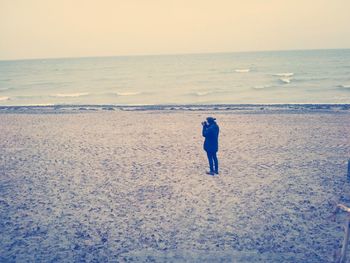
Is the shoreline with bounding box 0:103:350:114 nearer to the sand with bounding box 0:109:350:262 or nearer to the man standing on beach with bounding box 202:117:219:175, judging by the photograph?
the sand with bounding box 0:109:350:262

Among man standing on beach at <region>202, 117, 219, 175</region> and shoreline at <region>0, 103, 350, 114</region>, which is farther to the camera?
shoreline at <region>0, 103, 350, 114</region>

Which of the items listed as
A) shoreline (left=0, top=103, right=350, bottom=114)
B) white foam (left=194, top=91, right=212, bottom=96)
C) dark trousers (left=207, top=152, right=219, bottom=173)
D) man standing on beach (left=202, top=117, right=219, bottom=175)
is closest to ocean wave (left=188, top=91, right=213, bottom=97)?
white foam (left=194, top=91, right=212, bottom=96)

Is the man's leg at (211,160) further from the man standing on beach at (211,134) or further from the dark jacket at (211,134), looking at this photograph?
the dark jacket at (211,134)

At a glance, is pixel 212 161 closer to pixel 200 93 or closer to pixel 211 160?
pixel 211 160

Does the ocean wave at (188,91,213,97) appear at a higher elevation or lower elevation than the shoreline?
higher

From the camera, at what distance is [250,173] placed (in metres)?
9.77

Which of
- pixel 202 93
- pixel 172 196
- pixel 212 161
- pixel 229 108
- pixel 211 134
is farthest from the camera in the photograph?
pixel 202 93

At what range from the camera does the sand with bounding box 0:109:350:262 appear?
19.7 ft

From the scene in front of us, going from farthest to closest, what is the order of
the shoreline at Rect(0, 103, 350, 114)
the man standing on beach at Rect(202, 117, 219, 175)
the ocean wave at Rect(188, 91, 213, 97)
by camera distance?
1. the ocean wave at Rect(188, 91, 213, 97)
2. the shoreline at Rect(0, 103, 350, 114)
3. the man standing on beach at Rect(202, 117, 219, 175)

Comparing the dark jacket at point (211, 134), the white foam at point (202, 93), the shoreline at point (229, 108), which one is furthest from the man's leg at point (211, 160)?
the white foam at point (202, 93)

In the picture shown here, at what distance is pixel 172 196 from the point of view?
8.28 meters

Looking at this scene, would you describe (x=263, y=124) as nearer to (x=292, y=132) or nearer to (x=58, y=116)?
(x=292, y=132)

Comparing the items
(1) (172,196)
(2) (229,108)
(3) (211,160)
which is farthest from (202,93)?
(1) (172,196)

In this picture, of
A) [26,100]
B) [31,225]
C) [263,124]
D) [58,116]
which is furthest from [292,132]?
[26,100]
